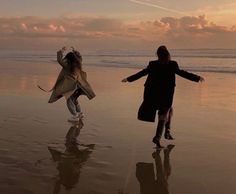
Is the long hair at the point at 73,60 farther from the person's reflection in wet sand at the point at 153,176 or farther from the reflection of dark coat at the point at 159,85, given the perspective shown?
the person's reflection in wet sand at the point at 153,176

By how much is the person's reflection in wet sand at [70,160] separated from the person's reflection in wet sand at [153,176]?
31.5 inches

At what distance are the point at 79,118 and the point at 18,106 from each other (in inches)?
101

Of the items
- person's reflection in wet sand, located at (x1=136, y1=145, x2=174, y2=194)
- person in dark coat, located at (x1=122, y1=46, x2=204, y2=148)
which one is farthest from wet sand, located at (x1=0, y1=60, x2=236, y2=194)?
person in dark coat, located at (x1=122, y1=46, x2=204, y2=148)

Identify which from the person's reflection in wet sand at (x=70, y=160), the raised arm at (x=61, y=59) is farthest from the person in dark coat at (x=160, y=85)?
the raised arm at (x=61, y=59)

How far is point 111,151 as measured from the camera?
7371 mm

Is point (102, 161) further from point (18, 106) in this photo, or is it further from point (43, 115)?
point (18, 106)

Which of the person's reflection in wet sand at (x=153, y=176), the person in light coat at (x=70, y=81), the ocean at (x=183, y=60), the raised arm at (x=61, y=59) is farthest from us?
the ocean at (x=183, y=60)

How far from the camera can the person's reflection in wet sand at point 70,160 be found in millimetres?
5661

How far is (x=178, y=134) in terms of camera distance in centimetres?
895

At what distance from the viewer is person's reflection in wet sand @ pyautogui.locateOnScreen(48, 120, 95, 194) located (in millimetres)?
5661

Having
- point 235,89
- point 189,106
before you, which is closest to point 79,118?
point 189,106

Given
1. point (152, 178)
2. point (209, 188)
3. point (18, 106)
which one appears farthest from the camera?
point (18, 106)

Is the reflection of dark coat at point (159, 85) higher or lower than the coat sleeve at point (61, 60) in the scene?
lower

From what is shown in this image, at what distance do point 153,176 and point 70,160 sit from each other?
1.33 meters
